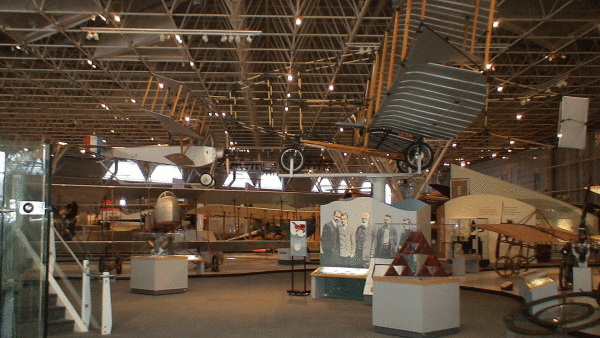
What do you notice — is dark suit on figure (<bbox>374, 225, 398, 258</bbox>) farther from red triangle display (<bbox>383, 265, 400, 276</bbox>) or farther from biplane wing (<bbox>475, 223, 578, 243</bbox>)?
biplane wing (<bbox>475, 223, 578, 243</bbox>)

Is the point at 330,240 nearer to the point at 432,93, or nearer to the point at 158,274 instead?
the point at 158,274

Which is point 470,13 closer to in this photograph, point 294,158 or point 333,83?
point 294,158

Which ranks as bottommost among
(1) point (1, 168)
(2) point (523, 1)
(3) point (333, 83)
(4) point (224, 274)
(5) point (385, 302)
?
(4) point (224, 274)

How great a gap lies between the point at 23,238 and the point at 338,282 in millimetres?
5937

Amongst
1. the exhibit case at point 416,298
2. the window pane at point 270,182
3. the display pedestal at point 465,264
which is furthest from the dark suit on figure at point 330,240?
the window pane at point 270,182

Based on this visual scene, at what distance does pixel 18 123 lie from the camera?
88.7 ft

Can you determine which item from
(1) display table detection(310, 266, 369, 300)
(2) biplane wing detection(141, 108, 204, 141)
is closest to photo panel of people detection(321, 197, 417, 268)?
(1) display table detection(310, 266, 369, 300)

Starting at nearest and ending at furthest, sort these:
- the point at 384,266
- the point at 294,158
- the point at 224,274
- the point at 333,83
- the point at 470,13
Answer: the point at 470,13, the point at 384,266, the point at 294,158, the point at 224,274, the point at 333,83

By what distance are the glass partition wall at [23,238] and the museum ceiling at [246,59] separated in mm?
4657

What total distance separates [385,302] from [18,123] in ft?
83.9

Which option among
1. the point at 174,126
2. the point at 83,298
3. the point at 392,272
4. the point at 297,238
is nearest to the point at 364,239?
the point at 297,238

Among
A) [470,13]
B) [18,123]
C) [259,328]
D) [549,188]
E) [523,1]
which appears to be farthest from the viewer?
[549,188]

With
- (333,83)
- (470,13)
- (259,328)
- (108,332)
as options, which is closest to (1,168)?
(108,332)

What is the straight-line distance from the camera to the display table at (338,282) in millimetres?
9461
